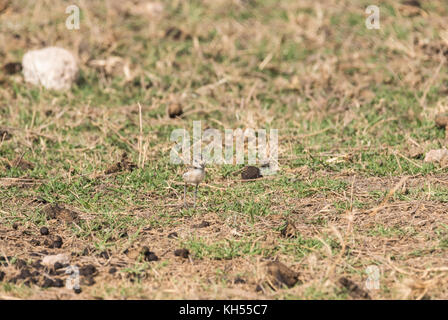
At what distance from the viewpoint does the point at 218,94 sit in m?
6.57

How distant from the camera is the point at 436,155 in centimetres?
514

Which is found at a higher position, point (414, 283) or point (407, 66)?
point (407, 66)

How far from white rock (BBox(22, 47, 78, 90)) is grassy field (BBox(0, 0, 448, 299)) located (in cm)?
13

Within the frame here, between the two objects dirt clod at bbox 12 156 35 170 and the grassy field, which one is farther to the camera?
dirt clod at bbox 12 156 35 170

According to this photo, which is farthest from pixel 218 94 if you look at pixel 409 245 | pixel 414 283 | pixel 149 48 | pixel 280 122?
pixel 414 283

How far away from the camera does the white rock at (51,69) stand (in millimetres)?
6602

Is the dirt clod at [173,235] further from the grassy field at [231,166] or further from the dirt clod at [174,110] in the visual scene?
the dirt clod at [174,110]

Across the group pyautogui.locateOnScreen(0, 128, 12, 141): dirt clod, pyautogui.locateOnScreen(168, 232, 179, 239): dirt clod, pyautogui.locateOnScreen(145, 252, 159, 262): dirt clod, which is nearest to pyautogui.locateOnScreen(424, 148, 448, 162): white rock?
pyautogui.locateOnScreen(168, 232, 179, 239): dirt clod

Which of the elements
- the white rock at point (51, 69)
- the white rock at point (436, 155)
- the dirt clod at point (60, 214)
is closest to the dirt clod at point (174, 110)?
the white rock at point (51, 69)

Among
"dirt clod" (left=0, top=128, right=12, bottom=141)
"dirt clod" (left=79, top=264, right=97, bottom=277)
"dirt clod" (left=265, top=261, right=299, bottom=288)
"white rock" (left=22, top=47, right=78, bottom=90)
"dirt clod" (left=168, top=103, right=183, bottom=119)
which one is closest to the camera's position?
"dirt clod" (left=265, top=261, right=299, bottom=288)

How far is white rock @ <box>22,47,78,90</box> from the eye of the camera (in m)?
6.60

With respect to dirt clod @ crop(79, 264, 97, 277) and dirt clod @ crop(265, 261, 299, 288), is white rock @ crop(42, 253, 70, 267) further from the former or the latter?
dirt clod @ crop(265, 261, 299, 288)

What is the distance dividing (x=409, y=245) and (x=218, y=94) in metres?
3.05
